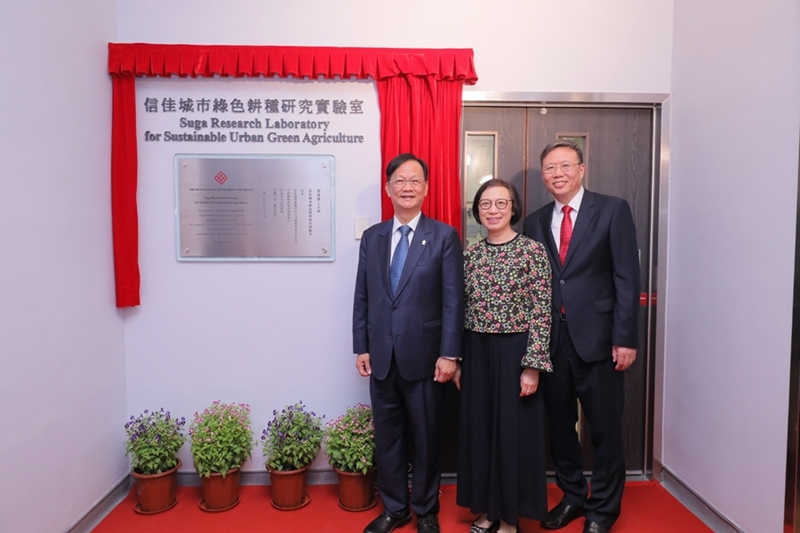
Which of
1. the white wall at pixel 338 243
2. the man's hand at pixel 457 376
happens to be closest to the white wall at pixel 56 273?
the white wall at pixel 338 243

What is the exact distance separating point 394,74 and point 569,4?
984mm

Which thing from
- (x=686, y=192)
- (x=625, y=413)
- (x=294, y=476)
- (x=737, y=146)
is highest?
(x=737, y=146)

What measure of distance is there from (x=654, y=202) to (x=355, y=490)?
2.13 m

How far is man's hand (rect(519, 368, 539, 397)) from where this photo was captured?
195 cm

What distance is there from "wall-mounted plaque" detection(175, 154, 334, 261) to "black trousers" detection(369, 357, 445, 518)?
31.8 inches

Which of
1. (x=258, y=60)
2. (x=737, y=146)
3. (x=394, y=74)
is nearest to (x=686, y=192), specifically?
(x=737, y=146)

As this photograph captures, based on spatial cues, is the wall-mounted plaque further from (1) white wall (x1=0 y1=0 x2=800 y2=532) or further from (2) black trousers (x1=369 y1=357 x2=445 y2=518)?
(2) black trousers (x1=369 y1=357 x2=445 y2=518)

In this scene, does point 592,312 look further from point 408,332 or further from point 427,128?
point 427,128

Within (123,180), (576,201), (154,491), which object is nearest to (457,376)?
(576,201)

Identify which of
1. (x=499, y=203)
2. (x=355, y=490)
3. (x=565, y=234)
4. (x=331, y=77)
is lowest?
(x=355, y=490)

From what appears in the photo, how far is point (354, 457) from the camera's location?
232 cm

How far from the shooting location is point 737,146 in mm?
2061

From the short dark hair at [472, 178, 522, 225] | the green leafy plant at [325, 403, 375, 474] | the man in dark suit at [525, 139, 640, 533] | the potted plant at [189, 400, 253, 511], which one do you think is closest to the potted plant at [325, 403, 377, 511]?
the green leafy plant at [325, 403, 375, 474]

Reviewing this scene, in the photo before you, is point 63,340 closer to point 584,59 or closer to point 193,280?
point 193,280
